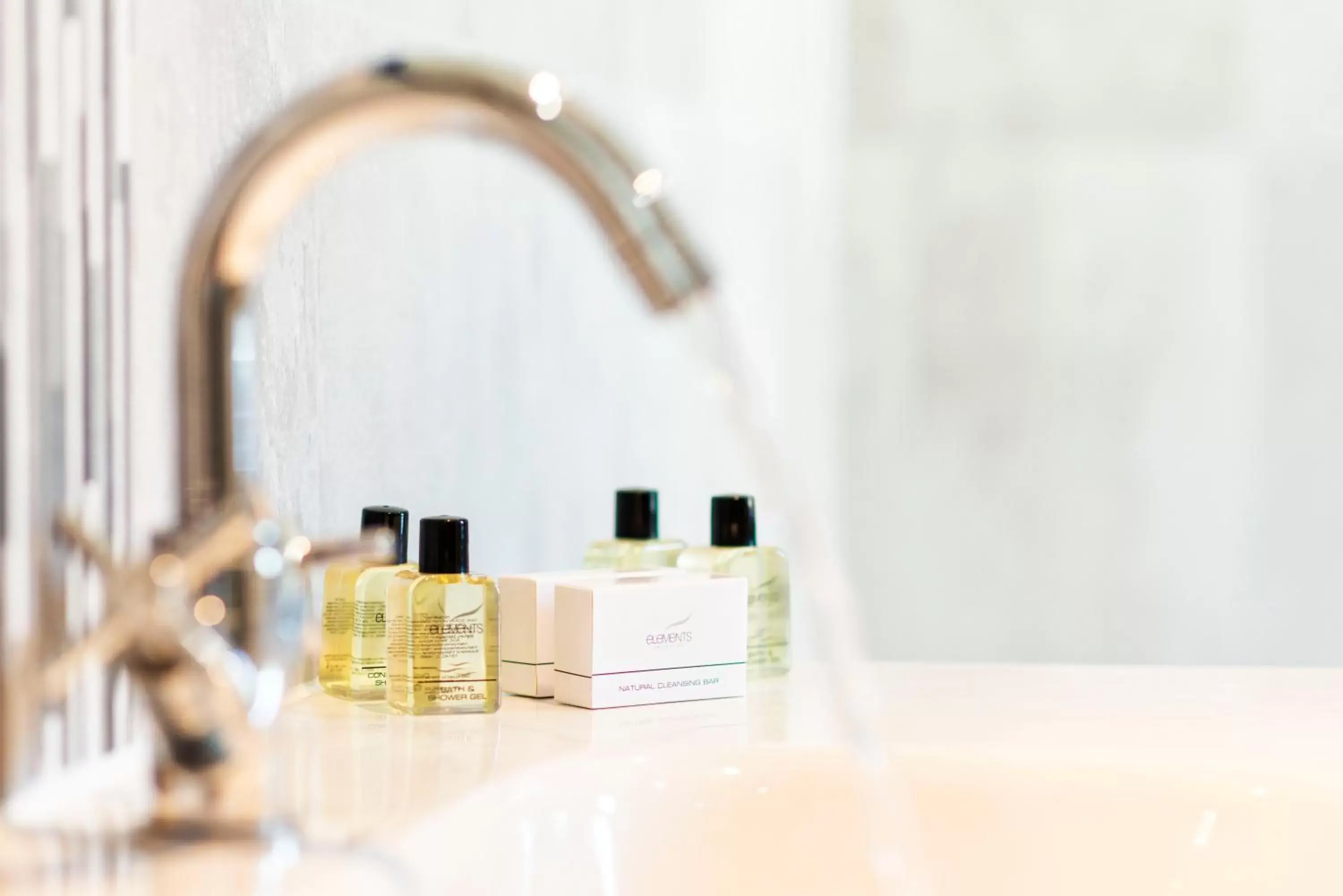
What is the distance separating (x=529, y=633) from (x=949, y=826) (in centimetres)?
24

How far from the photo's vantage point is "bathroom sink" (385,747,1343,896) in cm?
59

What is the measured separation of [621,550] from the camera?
848mm

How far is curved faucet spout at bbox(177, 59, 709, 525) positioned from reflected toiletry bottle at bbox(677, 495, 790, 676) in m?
0.42

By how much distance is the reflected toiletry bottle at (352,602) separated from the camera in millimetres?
724

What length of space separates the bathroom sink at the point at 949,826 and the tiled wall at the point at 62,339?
0.19 meters

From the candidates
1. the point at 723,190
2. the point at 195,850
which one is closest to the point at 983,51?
the point at 723,190

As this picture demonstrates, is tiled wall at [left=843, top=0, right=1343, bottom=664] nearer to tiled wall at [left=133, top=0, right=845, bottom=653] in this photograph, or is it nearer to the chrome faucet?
tiled wall at [left=133, top=0, right=845, bottom=653]

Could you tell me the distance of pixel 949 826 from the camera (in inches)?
24.5

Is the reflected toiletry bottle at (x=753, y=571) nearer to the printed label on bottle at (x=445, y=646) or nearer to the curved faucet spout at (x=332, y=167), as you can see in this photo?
the printed label on bottle at (x=445, y=646)

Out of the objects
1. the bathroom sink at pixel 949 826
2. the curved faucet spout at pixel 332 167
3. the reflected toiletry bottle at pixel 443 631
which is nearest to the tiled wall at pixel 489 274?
the curved faucet spout at pixel 332 167

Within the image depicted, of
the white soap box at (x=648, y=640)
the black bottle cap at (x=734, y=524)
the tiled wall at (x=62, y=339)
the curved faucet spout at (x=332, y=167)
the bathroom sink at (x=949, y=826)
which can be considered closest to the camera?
the curved faucet spout at (x=332, y=167)

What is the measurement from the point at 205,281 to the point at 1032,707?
1.59 feet

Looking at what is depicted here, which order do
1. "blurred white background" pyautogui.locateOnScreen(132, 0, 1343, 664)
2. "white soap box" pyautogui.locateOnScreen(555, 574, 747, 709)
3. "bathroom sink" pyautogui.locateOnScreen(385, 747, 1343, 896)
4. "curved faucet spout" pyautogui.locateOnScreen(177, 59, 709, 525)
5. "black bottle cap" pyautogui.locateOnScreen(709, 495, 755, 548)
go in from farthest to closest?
"blurred white background" pyautogui.locateOnScreen(132, 0, 1343, 664) → "black bottle cap" pyautogui.locateOnScreen(709, 495, 755, 548) → "white soap box" pyautogui.locateOnScreen(555, 574, 747, 709) → "bathroom sink" pyautogui.locateOnScreen(385, 747, 1343, 896) → "curved faucet spout" pyautogui.locateOnScreen(177, 59, 709, 525)

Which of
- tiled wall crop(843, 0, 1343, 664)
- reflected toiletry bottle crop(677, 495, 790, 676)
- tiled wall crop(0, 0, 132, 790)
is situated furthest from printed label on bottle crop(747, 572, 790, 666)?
tiled wall crop(843, 0, 1343, 664)
